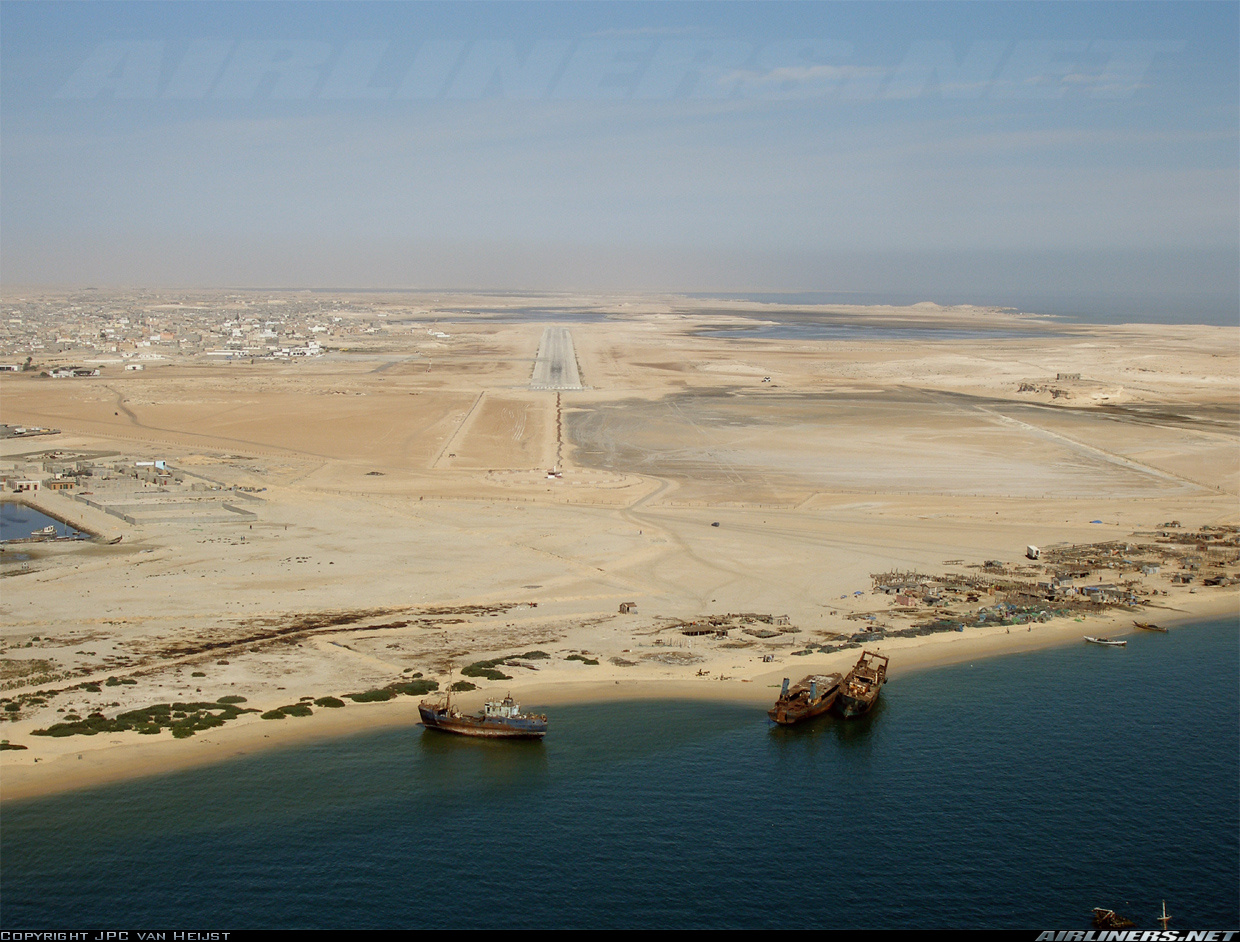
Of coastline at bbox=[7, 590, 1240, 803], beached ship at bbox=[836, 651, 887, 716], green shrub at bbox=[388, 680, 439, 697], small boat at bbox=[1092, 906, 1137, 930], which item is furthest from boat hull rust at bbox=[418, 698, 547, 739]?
small boat at bbox=[1092, 906, 1137, 930]

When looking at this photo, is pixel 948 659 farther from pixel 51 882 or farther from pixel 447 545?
pixel 51 882

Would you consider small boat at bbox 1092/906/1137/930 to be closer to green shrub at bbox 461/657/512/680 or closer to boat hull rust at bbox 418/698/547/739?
boat hull rust at bbox 418/698/547/739

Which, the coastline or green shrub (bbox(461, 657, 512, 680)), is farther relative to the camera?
green shrub (bbox(461, 657, 512, 680))

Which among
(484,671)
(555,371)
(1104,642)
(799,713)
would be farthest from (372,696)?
(555,371)

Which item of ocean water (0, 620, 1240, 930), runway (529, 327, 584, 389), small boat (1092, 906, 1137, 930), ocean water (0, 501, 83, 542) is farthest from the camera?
runway (529, 327, 584, 389)

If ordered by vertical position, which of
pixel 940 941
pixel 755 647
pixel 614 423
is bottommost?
pixel 940 941

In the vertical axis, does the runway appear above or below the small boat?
above

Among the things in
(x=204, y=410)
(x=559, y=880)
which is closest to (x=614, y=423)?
(x=204, y=410)
